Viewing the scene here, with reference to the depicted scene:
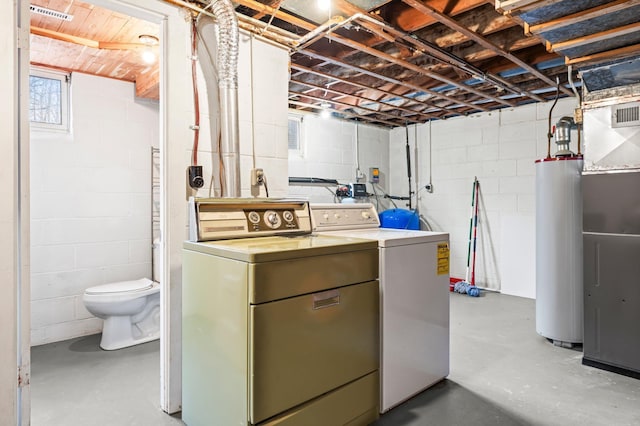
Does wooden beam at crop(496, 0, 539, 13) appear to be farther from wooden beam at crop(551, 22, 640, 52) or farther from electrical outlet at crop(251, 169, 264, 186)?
electrical outlet at crop(251, 169, 264, 186)

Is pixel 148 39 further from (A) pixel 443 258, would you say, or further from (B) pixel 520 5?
(A) pixel 443 258

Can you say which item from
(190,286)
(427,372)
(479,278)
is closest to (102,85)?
(190,286)

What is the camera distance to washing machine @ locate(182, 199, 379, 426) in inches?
58.3

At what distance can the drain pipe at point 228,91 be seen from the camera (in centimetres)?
203

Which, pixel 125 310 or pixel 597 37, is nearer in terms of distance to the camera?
pixel 597 37

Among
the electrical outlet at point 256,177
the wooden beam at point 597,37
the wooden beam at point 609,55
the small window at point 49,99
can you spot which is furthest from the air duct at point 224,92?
the wooden beam at point 609,55

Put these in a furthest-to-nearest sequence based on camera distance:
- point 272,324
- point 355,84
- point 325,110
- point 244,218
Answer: point 325,110 → point 355,84 → point 244,218 → point 272,324

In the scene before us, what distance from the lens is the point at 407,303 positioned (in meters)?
2.14

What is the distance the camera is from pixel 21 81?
5.11 feet

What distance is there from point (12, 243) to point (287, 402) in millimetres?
1299

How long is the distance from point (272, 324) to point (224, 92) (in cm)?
137

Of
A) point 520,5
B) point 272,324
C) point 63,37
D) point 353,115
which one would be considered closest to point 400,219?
point 353,115

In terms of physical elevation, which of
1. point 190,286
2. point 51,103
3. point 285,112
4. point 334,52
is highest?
point 334,52

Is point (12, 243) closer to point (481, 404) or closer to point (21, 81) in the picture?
point (21, 81)
